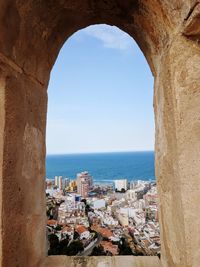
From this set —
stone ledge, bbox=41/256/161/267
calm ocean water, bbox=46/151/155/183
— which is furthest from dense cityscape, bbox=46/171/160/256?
calm ocean water, bbox=46/151/155/183

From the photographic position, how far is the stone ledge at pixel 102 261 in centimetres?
198

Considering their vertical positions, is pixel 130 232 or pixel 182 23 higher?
pixel 182 23

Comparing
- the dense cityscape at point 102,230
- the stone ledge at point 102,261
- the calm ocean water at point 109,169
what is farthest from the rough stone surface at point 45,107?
the calm ocean water at point 109,169

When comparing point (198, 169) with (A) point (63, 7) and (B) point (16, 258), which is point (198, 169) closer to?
(B) point (16, 258)

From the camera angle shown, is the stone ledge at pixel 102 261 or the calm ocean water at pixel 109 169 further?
the calm ocean water at pixel 109 169

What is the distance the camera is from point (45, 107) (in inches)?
84.4

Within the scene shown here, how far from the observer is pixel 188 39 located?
1.35m

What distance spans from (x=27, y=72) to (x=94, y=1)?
714 millimetres

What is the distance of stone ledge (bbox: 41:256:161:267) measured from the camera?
78.0 inches

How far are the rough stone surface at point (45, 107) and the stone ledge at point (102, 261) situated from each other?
1cm

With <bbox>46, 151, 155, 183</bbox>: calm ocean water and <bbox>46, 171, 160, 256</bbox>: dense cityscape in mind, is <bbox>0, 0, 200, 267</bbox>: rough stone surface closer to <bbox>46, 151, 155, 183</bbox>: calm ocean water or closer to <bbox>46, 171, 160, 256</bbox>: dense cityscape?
<bbox>46, 171, 160, 256</bbox>: dense cityscape

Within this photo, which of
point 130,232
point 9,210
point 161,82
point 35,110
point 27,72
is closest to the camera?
point 9,210

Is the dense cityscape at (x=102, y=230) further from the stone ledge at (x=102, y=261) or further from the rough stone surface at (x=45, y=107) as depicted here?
the rough stone surface at (x=45, y=107)

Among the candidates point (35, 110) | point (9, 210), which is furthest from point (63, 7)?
point (9, 210)
